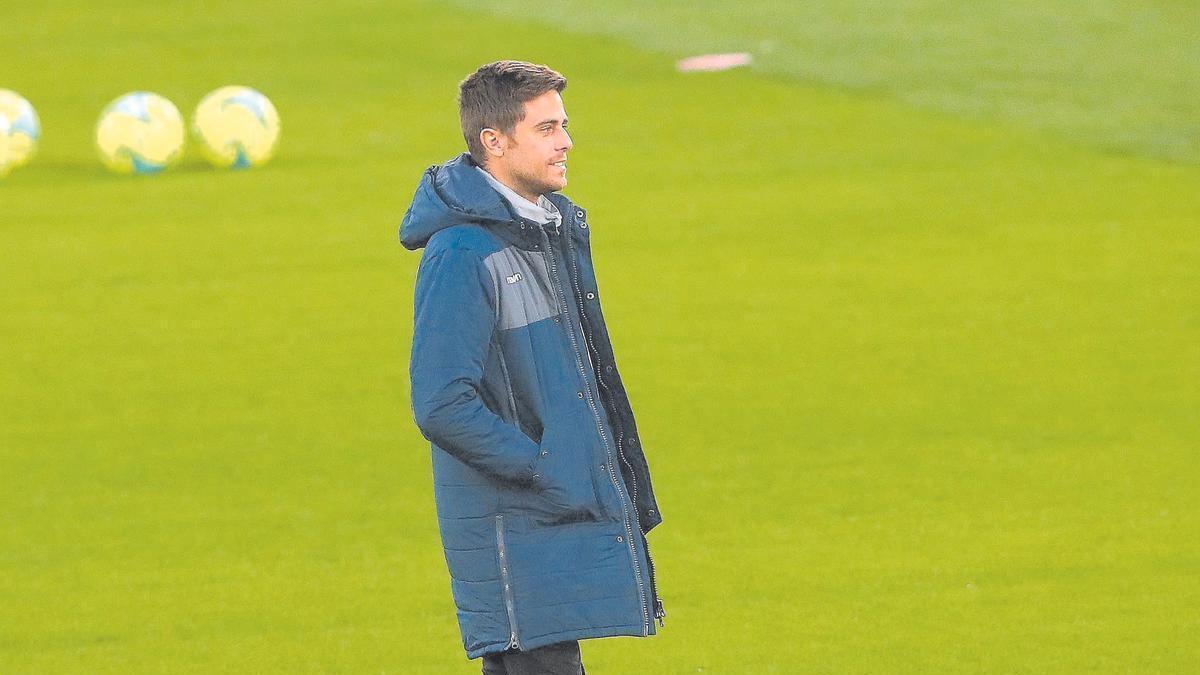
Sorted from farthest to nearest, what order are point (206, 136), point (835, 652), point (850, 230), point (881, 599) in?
point (206, 136), point (850, 230), point (881, 599), point (835, 652)

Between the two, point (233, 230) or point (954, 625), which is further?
point (233, 230)

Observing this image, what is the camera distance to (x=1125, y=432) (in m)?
10.8

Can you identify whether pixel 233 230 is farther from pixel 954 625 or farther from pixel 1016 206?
pixel 954 625

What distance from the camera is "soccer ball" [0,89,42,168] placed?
20.2 meters

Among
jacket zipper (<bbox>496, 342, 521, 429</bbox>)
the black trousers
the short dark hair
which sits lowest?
the black trousers

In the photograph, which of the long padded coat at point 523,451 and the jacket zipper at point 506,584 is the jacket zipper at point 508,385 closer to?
the long padded coat at point 523,451

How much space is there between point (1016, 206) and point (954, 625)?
9.80m

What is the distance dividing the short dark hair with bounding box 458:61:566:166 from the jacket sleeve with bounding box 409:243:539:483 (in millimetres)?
334

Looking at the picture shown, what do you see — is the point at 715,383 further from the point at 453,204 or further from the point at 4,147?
the point at 4,147

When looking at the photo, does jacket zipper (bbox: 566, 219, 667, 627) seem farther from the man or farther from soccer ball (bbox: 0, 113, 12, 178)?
soccer ball (bbox: 0, 113, 12, 178)

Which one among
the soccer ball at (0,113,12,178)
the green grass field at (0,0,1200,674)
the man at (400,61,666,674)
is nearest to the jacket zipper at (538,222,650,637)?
the man at (400,61,666,674)

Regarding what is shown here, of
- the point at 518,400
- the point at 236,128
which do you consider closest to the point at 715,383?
the point at 518,400

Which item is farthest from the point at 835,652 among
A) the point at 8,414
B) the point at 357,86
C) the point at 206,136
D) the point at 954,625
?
the point at 357,86

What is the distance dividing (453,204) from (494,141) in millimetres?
191
